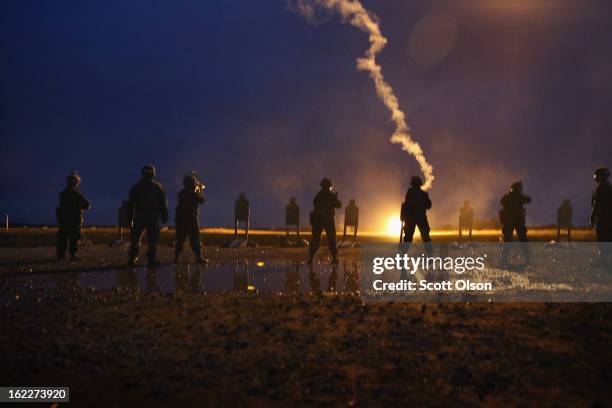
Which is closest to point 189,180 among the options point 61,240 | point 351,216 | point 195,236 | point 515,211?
point 195,236

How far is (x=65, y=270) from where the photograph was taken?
1633 centimetres

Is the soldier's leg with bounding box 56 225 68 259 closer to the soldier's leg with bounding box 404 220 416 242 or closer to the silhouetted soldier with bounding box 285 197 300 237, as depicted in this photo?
the soldier's leg with bounding box 404 220 416 242

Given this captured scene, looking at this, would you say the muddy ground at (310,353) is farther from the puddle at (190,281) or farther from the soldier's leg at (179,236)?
the soldier's leg at (179,236)

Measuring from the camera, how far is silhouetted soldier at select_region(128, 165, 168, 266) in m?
16.8

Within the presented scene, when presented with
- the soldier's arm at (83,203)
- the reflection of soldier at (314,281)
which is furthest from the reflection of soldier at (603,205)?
the soldier's arm at (83,203)

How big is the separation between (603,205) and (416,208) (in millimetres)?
5504

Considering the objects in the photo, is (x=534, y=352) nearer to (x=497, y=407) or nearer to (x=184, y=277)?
(x=497, y=407)

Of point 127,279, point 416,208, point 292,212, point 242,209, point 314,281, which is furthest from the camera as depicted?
point 292,212

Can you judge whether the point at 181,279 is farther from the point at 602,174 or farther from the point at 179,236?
the point at 602,174

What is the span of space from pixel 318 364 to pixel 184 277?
28.4ft

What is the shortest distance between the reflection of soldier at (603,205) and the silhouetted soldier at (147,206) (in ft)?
42.1

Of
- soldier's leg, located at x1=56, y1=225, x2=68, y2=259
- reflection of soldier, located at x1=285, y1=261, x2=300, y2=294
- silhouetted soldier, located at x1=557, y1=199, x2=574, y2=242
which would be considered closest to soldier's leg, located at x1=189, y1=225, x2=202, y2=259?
reflection of soldier, located at x1=285, y1=261, x2=300, y2=294

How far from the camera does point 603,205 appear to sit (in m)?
16.7

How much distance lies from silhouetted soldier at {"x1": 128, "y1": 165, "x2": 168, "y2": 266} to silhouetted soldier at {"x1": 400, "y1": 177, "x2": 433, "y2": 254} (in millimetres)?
7165
